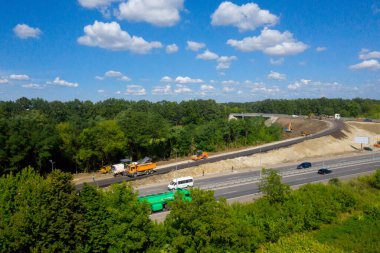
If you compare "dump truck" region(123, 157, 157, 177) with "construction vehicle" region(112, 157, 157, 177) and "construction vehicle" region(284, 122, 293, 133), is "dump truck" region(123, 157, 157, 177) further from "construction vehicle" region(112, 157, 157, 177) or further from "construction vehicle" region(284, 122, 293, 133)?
"construction vehicle" region(284, 122, 293, 133)

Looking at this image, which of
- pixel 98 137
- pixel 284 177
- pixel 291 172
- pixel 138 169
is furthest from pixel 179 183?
pixel 291 172

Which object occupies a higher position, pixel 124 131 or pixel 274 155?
pixel 124 131

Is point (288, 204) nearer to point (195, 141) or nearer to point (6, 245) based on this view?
point (6, 245)

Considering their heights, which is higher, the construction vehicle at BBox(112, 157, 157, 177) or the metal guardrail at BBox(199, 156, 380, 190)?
the construction vehicle at BBox(112, 157, 157, 177)

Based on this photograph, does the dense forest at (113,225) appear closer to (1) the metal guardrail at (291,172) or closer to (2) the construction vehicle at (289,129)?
(1) the metal guardrail at (291,172)

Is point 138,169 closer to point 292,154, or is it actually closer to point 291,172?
point 291,172

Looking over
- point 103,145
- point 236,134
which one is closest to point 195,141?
point 236,134

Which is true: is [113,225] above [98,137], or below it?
below

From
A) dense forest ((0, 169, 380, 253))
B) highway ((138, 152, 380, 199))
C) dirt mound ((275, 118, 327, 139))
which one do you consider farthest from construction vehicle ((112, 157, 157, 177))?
dirt mound ((275, 118, 327, 139))
